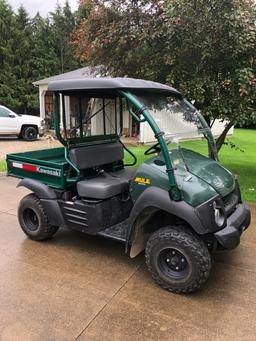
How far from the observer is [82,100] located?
4051mm

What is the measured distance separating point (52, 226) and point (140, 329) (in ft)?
6.03

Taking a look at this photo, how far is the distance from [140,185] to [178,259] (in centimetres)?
77

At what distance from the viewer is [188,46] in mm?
5574

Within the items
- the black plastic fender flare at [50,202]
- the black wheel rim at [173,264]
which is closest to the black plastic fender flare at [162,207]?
the black wheel rim at [173,264]

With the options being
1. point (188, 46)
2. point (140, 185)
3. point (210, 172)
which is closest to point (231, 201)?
point (210, 172)

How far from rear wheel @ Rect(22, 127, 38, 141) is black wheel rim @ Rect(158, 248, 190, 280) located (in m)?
12.4

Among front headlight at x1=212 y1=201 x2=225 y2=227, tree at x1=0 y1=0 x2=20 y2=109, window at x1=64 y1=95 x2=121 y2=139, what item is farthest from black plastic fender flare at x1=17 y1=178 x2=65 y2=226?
tree at x1=0 y1=0 x2=20 y2=109

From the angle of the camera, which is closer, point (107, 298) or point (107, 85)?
point (107, 298)

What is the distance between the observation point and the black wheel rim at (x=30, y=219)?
4098 mm

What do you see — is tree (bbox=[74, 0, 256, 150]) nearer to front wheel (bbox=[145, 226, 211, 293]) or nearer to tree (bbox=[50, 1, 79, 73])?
front wheel (bbox=[145, 226, 211, 293])

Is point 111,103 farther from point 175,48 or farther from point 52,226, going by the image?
point 175,48

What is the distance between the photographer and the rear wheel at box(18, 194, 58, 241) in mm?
3912

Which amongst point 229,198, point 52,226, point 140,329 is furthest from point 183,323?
point 52,226

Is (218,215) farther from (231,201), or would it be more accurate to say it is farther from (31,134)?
(31,134)
